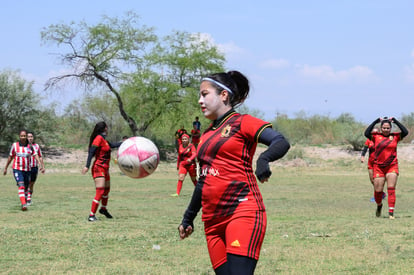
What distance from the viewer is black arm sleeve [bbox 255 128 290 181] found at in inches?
181

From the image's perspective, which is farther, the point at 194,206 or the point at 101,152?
the point at 101,152

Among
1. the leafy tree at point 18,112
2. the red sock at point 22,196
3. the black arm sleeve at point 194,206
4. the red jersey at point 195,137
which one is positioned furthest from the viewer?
the leafy tree at point 18,112

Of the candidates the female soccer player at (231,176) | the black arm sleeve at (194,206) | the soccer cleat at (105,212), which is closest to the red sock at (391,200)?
the soccer cleat at (105,212)

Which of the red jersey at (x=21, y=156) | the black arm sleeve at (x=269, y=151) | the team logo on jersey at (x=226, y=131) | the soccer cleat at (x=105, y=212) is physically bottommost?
the soccer cleat at (x=105, y=212)

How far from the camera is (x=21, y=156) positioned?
16688 mm

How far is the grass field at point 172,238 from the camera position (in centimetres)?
848

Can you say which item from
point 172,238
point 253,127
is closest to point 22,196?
point 172,238

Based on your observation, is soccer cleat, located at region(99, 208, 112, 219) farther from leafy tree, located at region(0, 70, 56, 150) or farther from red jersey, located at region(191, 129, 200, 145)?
leafy tree, located at region(0, 70, 56, 150)

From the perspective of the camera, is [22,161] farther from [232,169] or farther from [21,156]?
[232,169]

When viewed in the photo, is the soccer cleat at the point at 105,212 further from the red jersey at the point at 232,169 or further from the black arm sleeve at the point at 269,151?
the black arm sleeve at the point at 269,151

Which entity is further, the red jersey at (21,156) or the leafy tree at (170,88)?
the leafy tree at (170,88)

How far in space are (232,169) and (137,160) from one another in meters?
3.00

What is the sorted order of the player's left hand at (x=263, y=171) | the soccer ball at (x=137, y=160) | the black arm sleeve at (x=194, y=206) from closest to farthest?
the player's left hand at (x=263, y=171) → the black arm sleeve at (x=194, y=206) → the soccer ball at (x=137, y=160)

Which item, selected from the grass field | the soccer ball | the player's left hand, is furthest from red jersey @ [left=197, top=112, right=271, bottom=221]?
the grass field
